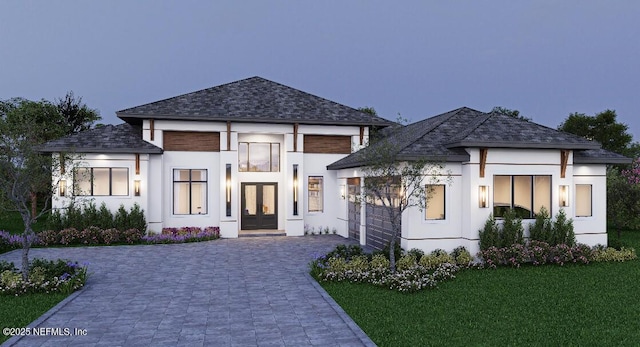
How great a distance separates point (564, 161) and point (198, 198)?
559 inches

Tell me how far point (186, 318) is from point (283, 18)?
83.8m

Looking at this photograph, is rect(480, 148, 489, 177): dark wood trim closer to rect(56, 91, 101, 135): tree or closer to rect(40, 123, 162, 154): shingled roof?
rect(40, 123, 162, 154): shingled roof

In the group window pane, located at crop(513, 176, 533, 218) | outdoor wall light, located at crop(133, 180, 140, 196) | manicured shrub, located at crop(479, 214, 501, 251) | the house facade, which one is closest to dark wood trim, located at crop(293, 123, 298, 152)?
the house facade

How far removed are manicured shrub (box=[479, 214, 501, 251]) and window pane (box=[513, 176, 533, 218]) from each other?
3.58 feet

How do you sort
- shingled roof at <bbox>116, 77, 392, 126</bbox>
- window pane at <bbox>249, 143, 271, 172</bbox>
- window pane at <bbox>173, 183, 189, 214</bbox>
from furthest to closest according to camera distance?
1. window pane at <bbox>249, 143, 271, 172</bbox>
2. window pane at <bbox>173, 183, 189, 214</bbox>
3. shingled roof at <bbox>116, 77, 392, 126</bbox>

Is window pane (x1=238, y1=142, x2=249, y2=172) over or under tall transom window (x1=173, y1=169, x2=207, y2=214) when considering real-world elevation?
over

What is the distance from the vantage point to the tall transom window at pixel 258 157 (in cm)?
2038

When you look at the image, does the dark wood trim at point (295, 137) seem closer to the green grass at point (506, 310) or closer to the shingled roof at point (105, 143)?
the shingled roof at point (105, 143)

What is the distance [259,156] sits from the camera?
67.4ft

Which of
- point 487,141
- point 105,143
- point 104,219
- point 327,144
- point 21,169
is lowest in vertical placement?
point 104,219

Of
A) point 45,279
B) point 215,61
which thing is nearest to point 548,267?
point 45,279

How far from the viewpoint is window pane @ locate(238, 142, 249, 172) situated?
20312 mm

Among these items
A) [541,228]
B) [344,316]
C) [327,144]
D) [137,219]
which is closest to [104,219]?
[137,219]

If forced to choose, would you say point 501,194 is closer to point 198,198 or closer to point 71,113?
point 198,198
